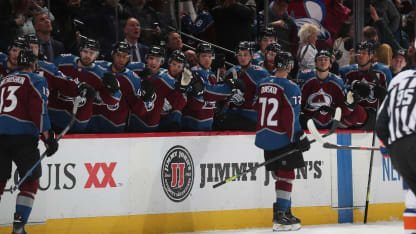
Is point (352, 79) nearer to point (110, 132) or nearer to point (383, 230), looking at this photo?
point (383, 230)

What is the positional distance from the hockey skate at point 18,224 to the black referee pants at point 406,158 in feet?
8.30

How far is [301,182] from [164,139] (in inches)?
53.3

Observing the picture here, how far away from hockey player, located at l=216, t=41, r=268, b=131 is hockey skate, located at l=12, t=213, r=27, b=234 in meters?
2.30

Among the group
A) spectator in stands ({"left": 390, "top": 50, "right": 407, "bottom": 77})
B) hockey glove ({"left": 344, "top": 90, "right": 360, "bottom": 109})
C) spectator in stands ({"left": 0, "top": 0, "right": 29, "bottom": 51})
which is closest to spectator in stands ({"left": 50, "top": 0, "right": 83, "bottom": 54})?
spectator in stands ({"left": 0, "top": 0, "right": 29, "bottom": 51})

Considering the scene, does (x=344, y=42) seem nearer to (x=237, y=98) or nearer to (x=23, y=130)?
(x=237, y=98)

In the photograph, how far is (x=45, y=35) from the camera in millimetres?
6441

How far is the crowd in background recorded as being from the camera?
6.58 m

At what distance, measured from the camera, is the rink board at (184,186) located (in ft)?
18.2

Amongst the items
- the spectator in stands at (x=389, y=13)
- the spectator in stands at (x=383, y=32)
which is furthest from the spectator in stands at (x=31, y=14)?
the spectator in stands at (x=389, y=13)

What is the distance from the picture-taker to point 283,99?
20.1ft

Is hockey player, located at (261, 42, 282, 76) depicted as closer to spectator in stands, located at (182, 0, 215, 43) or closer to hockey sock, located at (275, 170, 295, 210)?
spectator in stands, located at (182, 0, 215, 43)

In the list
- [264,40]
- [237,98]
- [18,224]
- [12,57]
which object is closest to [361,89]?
[264,40]

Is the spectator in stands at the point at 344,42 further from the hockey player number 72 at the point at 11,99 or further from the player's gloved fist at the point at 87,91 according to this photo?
the hockey player number 72 at the point at 11,99

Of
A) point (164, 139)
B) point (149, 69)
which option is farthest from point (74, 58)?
point (164, 139)
